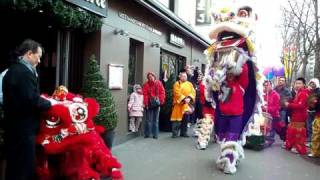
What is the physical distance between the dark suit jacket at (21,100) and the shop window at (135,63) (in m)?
6.92

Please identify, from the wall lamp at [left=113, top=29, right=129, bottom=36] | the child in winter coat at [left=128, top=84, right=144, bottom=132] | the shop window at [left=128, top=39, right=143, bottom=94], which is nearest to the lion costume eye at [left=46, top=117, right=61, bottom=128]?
the wall lamp at [left=113, top=29, right=129, bottom=36]

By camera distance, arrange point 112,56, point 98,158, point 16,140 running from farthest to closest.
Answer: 1. point 112,56
2. point 98,158
3. point 16,140

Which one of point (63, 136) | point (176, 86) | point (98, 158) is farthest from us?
point (176, 86)

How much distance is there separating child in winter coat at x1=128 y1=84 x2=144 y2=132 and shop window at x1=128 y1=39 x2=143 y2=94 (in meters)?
0.78

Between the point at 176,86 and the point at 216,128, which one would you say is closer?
the point at 216,128

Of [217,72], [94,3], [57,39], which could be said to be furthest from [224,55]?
[57,39]

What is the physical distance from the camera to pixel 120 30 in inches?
382

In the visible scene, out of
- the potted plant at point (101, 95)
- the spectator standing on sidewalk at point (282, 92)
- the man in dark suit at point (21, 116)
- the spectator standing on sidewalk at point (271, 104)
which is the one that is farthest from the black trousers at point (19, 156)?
the spectator standing on sidewalk at point (282, 92)

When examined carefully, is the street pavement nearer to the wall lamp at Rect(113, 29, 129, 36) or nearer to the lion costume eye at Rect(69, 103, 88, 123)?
the lion costume eye at Rect(69, 103, 88, 123)

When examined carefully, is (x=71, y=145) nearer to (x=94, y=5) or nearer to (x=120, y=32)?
(x=94, y=5)

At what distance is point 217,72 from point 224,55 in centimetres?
32

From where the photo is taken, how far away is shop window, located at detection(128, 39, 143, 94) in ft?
37.7

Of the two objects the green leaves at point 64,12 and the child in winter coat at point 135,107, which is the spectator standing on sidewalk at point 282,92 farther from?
the green leaves at point 64,12

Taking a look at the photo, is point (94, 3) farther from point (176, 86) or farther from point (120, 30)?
point (176, 86)
